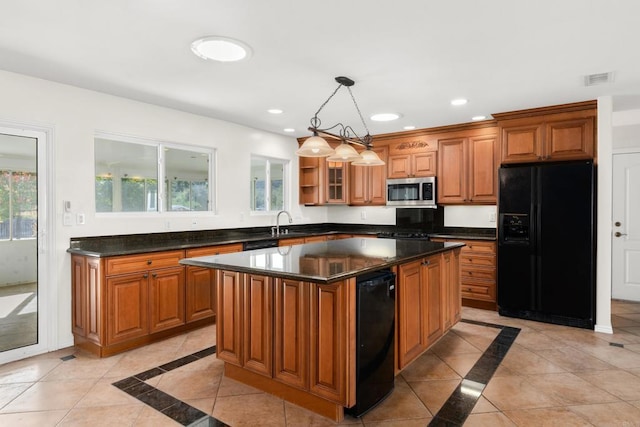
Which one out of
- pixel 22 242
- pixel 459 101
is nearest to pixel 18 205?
pixel 22 242

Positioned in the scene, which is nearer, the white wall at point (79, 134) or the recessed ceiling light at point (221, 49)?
the recessed ceiling light at point (221, 49)

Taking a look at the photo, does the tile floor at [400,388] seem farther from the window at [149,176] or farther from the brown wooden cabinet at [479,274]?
the window at [149,176]

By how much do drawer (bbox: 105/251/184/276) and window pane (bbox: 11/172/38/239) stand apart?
0.79 meters

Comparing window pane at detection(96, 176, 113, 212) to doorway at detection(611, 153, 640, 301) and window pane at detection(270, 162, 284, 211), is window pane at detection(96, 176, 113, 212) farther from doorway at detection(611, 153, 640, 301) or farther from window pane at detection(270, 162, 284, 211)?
doorway at detection(611, 153, 640, 301)

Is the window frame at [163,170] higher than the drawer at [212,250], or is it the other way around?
the window frame at [163,170]

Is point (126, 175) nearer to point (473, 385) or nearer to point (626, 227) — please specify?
point (473, 385)

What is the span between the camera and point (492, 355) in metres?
3.21

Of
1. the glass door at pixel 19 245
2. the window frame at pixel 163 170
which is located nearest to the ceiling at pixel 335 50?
the window frame at pixel 163 170

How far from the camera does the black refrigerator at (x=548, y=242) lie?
12.7ft

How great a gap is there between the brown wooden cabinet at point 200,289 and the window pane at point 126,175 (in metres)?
0.87

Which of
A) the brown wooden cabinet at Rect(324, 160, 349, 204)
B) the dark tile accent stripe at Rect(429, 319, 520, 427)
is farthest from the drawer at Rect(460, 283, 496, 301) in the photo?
the brown wooden cabinet at Rect(324, 160, 349, 204)

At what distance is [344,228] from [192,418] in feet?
15.0

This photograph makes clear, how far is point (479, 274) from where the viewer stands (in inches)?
183

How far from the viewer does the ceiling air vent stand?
3175mm
